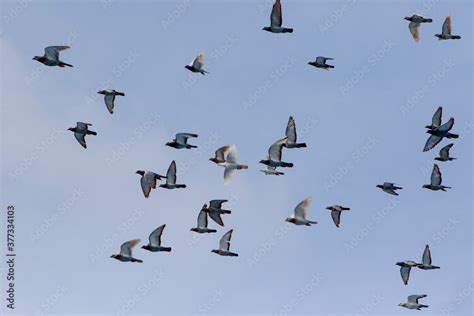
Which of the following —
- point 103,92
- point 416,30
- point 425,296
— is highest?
point 416,30

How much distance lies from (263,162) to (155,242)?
8619 millimetres

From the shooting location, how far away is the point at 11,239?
8888cm

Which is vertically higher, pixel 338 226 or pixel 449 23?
pixel 449 23

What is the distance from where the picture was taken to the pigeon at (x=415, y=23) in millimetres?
95250

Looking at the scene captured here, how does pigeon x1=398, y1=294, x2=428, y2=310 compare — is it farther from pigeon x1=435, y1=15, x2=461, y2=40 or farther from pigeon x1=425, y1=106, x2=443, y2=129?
pigeon x1=435, y1=15, x2=461, y2=40

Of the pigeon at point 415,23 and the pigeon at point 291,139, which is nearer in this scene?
the pigeon at point 291,139

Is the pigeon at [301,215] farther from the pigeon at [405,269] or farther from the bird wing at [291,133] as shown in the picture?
the pigeon at [405,269]

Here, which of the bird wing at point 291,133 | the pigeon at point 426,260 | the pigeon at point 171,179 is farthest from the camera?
the pigeon at point 426,260

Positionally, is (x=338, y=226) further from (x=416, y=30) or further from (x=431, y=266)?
(x=416, y=30)

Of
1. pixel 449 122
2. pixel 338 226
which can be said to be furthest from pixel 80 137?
pixel 449 122

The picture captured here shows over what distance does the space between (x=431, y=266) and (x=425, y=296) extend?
2.91 m

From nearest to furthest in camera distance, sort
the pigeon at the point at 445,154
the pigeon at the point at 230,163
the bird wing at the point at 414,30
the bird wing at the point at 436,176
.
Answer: the pigeon at the point at 230,163, the bird wing at the point at 436,176, the bird wing at the point at 414,30, the pigeon at the point at 445,154

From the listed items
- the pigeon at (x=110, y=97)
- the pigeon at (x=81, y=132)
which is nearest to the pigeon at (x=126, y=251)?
the pigeon at (x=81, y=132)

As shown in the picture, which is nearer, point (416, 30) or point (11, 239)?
point (11, 239)
